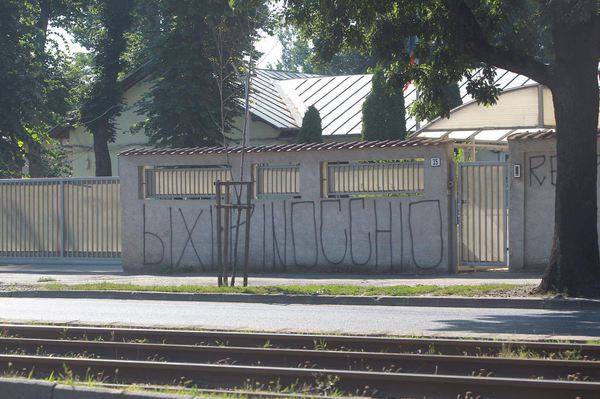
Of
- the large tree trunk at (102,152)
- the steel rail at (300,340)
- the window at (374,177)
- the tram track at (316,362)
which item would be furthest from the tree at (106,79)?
the tram track at (316,362)

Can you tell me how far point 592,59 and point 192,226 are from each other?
10322 millimetres

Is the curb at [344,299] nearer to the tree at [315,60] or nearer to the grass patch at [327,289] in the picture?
the grass patch at [327,289]

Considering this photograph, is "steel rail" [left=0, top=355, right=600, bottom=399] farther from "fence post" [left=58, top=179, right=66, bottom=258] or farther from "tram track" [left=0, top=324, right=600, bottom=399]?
"fence post" [left=58, top=179, right=66, bottom=258]

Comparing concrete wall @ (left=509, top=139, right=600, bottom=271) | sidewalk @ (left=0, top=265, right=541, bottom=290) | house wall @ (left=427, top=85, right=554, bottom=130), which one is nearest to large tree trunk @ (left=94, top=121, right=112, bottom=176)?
sidewalk @ (left=0, top=265, right=541, bottom=290)

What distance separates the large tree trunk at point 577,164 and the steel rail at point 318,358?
6.08 meters

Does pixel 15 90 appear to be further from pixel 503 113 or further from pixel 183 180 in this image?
pixel 503 113

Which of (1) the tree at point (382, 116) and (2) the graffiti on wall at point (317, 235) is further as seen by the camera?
(1) the tree at point (382, 116)

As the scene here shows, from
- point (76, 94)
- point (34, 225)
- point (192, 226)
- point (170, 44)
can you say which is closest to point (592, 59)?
point (192, 226)

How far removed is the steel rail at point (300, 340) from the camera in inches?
398

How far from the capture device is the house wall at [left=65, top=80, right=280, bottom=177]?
36.0 metres

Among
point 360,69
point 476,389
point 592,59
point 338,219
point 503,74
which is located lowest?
point 476,389

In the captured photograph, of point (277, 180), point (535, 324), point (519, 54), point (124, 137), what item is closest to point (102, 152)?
point (124, 137)

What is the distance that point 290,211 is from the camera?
21.1 meters

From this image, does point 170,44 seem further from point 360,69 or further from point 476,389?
point 360,69
